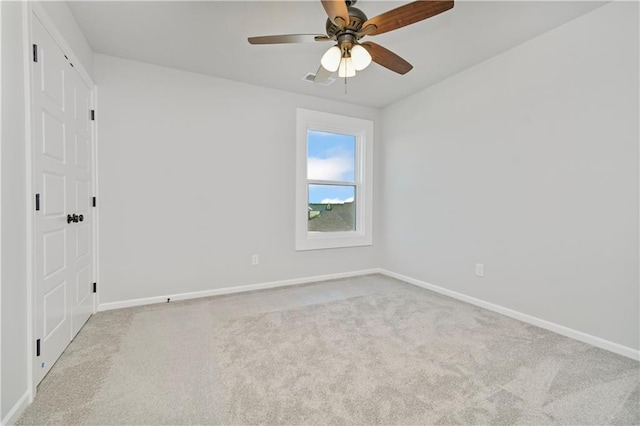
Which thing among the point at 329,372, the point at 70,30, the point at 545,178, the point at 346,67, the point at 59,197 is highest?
the point at 70,30

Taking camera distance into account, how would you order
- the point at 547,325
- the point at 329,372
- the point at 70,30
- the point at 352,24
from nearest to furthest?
the point at 352,24
the point at 329,372
the point at 70,30
the point at 547,325

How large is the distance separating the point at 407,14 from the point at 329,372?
2.14m

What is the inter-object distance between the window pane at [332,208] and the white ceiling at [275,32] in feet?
5.04

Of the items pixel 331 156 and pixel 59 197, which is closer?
pixel 59 197

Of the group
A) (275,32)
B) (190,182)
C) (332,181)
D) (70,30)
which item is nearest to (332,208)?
(332,181)

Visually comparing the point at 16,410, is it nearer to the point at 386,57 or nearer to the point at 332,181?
the point at 386,57

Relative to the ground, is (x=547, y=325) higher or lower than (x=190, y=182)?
lower

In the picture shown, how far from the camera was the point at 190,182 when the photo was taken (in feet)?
10.6

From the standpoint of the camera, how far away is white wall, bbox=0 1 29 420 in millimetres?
1374

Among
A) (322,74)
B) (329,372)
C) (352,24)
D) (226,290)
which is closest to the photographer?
(352,24)

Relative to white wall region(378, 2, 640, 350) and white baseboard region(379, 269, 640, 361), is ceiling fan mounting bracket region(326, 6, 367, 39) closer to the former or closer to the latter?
white wall region(378, 2, 640, 350)

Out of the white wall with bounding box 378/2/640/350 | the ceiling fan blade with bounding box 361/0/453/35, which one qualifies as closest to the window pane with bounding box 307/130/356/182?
the white wall with bounding box 378/2/640/350

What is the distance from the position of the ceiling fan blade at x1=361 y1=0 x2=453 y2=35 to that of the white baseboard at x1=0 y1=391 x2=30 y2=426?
2.71m

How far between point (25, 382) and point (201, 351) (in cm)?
91
